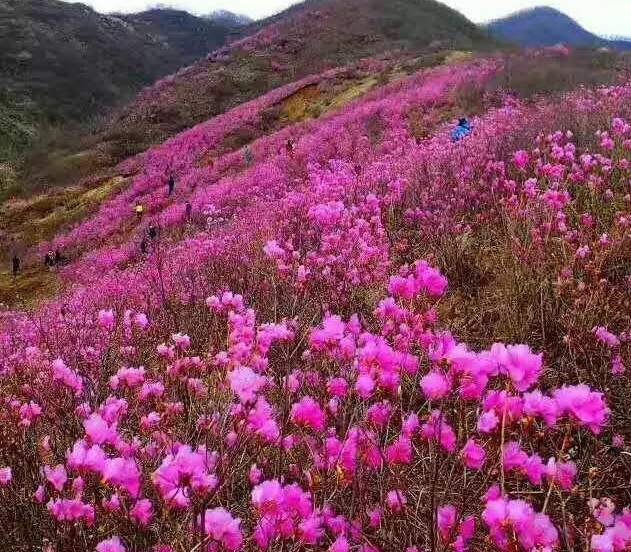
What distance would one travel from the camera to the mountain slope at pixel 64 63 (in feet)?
144

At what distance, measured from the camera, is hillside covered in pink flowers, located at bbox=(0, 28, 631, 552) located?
5.33 ft

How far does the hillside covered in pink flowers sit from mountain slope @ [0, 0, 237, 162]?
3527cm

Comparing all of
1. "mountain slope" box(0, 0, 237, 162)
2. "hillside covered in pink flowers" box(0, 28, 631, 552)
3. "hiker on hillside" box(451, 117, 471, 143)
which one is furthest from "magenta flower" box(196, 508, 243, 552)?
"mountain slope" box(0, 0, 237, 162)

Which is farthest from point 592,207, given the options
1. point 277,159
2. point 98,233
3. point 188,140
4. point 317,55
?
point 317,55

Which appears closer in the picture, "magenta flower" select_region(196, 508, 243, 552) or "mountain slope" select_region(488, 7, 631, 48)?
"magenta flower" select_region(196, 508, 243, 552)

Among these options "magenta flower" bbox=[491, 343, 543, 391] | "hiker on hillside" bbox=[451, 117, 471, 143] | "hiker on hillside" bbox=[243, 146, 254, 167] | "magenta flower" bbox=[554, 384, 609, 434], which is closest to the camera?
"magenta flower" bbox=[554, 384, 609, 434]

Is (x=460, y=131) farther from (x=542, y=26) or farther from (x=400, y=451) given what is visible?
(x=542, y=26)

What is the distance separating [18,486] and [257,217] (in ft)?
22.0

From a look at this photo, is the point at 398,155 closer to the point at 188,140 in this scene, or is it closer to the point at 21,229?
the point at 188,140

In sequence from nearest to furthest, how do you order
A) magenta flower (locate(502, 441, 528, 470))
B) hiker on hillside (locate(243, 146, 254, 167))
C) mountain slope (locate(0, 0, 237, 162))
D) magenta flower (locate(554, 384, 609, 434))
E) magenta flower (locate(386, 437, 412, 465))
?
magenta flower (locate(554, 384, 609, 434)) → magenta flower (locate(502, 441, 528, 470)) → magenta flower (locate(386, 437, 412, 465)) → hiker on hillside (locate(243, 146, 254, 167)) → mountain slope (locate(0, 0, 237, 162))

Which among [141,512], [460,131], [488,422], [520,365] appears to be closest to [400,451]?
[488,422]

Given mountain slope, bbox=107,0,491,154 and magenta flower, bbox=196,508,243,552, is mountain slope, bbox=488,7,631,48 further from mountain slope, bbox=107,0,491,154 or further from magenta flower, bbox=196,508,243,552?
magenta flower, bbox=196,508,243,552

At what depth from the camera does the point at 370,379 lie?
1.91 metres

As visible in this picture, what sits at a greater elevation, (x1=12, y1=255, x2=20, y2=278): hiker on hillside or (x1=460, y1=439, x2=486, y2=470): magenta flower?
(x1=460, y1=439, x2=486, y2=470): magenta flower
